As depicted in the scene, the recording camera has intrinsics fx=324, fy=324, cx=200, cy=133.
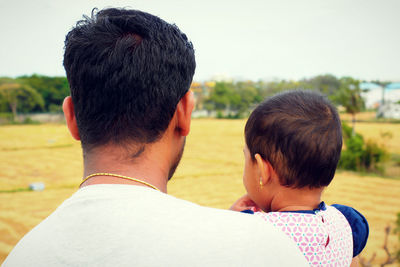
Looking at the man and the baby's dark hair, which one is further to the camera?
the baby's dark hair

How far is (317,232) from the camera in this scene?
4.71 ft

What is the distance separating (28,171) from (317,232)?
1334cm

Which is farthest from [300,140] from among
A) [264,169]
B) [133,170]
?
[133,170]

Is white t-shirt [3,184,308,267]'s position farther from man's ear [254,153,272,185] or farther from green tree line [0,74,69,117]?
green tree line [0,74,69,117]

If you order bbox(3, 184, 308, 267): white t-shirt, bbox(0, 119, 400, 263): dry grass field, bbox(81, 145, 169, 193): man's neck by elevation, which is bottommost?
bbox(0, 119, 400, 263): dry grass field

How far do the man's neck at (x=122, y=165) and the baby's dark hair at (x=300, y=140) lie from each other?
0.78 m

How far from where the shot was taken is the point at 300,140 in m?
1.60

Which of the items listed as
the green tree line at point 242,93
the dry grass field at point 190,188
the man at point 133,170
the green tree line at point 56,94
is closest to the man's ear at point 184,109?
the man at point 133,170

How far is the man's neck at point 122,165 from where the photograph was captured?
3.22 ft

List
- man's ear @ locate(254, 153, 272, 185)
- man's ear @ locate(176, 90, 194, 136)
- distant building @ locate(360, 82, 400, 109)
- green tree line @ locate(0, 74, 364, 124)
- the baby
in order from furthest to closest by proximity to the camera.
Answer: distant building @ locate(360, 82, 400, 109), green tree line @ locate(0, 74, 364, 124), man's ear @ locate(254, 153, 272, 185), the baby, man's ear @ locate(176, 90, 194, 136)

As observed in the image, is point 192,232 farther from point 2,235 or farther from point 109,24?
point 2,235

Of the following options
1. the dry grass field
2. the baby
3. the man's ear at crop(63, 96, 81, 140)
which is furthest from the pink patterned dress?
the dry grass field

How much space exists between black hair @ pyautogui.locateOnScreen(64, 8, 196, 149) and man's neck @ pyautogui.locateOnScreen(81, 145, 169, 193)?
0.10 ft

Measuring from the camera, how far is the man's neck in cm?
98
